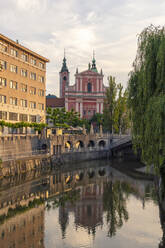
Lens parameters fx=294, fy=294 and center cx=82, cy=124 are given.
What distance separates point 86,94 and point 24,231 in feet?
283

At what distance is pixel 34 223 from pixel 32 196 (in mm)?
9350

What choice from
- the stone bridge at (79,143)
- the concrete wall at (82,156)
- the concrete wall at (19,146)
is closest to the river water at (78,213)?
the concrete wall at (19,146)

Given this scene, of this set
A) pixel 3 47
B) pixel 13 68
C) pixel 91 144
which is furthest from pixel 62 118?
pixel 3 47

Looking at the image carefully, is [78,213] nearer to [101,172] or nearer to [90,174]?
[90,174]

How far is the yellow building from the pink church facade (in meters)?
34.7

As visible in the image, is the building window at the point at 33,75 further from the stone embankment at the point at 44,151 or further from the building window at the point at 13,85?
the stone embankment at the point at 44,151

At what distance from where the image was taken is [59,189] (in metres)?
39.5

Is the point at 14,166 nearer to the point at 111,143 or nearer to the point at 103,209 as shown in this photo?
the point at 103,209

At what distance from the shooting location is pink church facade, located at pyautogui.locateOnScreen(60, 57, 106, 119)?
107 m

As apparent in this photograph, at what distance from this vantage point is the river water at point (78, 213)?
22000 millimetres

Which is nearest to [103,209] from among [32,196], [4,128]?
[32,196]

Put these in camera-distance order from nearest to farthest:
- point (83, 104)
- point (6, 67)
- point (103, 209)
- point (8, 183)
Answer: point (103, 209) → point (8, 183) → point (6, 67) → point (83, 104)

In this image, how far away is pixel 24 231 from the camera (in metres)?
23.7

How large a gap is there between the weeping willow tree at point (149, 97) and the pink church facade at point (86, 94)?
80647 millimetres
